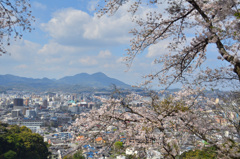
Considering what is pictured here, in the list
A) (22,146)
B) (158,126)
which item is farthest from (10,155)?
(158,126)

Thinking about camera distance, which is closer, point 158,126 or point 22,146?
point 158,126

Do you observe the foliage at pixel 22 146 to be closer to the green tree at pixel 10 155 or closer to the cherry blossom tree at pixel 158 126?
the green tree at pixel 10 155

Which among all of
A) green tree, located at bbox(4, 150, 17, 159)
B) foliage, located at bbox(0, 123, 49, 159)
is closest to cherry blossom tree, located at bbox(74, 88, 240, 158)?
green tree, located at bbox(4, 150, 17, 159)

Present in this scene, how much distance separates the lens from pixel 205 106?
305 centimetres

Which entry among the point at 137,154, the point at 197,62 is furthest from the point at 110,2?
the point at 137,154

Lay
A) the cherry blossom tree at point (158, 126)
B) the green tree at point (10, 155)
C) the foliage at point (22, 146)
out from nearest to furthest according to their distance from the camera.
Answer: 1. the cherry blossom tree at point (158, 126)
2. the green tree at point (10, 155)
3. the foliage at point (22, 146)

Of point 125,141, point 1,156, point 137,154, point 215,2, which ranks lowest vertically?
point 1,156

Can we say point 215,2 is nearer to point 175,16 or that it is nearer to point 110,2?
point 175,16

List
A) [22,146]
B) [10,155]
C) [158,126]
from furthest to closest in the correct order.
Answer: [22,146]
[10,155]
[158,126]

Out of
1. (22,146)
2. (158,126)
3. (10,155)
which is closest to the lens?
(158,126)

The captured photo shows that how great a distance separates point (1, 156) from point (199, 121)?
14042mm

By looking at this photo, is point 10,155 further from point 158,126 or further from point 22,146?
point 158,126

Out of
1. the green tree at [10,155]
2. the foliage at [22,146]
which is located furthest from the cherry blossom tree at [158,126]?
the foliage at [22,146]

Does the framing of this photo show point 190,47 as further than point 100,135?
No
